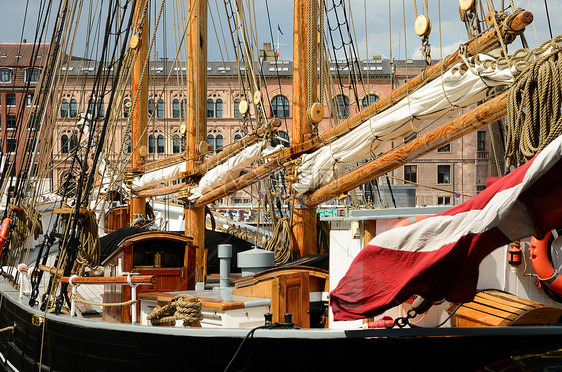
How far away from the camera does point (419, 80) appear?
7887mm

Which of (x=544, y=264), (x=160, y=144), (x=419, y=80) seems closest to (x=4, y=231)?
(x=419, y=80)

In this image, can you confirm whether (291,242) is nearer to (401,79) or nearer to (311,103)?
(311,103)

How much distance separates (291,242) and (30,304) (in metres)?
3.76

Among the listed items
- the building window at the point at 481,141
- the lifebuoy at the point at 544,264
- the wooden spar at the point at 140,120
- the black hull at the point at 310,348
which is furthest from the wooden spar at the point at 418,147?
the building window at the point at 481,141

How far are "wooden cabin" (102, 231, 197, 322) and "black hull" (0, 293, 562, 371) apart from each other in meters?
1.85

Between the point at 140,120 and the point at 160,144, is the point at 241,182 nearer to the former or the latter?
the point at 140,120

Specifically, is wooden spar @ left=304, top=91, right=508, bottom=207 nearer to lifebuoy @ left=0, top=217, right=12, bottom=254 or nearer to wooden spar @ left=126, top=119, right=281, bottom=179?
wooden spar @ left=126, top=119, right=281, bottom=179

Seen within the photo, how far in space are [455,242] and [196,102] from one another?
9.99 meters

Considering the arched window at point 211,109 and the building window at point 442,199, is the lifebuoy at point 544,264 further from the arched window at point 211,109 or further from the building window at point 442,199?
the arched window at point 211,109

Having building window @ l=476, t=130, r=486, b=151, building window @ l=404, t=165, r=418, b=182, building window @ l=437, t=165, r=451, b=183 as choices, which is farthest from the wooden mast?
building window @ l=476, t=130, r=486, b=151

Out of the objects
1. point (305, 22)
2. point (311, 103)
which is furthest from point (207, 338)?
point (305, 22)

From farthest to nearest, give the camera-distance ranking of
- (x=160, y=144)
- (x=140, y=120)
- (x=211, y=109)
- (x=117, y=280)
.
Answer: (x=211, y=109)
(x=160, y=144)
(x=140, y=120)
(x=117, y=280)

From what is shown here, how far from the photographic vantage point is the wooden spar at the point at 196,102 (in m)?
13.9

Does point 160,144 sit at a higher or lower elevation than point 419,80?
higher
